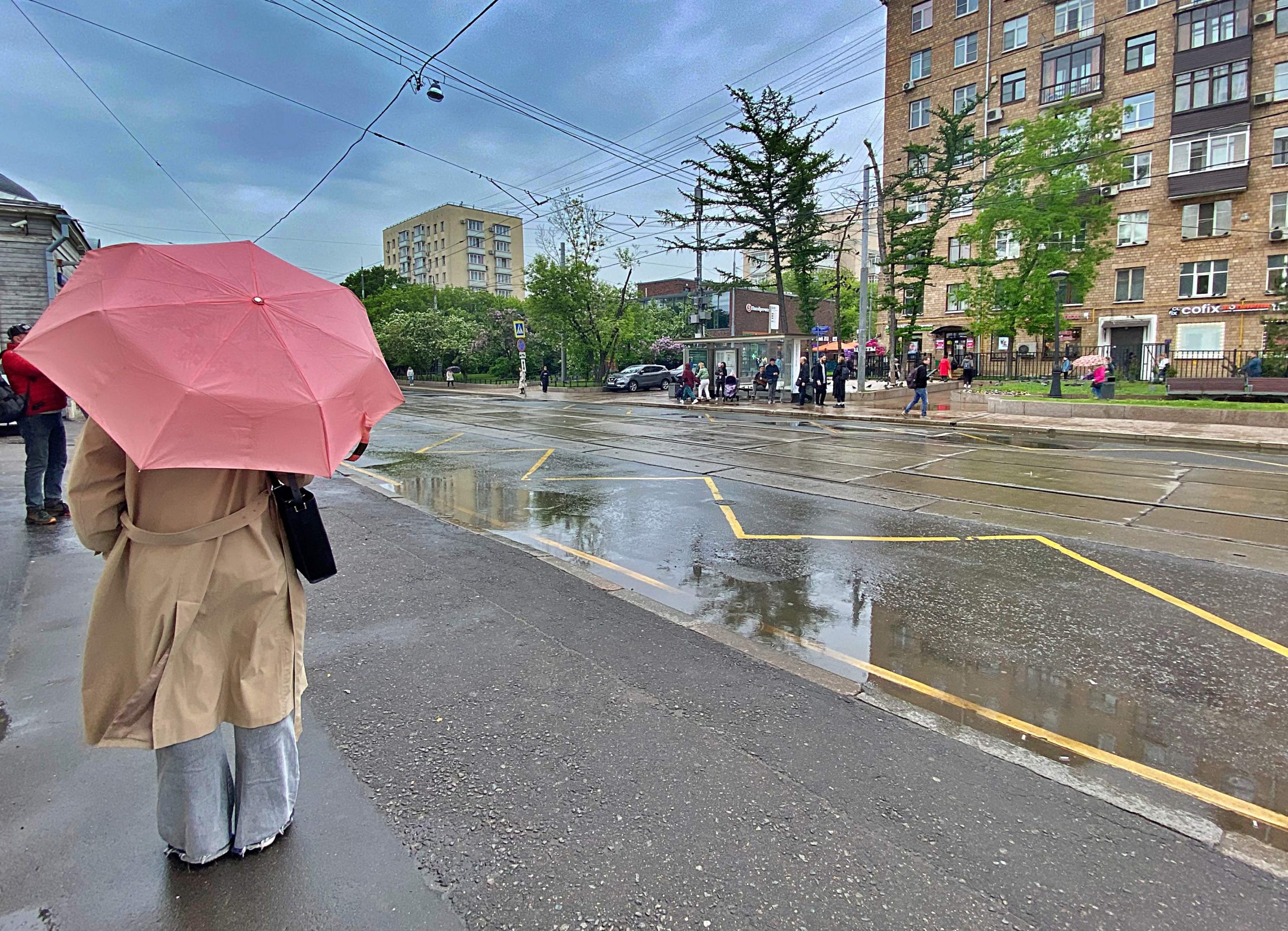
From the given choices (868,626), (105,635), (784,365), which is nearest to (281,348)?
(105,635)

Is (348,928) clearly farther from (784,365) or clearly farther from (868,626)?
(784,365)

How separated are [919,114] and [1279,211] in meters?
20.0

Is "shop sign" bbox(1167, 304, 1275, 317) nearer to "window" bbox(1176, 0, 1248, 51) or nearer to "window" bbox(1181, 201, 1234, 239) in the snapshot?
"window" bbox(1181, 201, 1234, 239)

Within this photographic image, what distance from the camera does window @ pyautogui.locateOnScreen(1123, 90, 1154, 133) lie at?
37125 millimetres

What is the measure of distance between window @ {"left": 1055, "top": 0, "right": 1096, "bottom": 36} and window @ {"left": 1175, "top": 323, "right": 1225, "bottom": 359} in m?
17.1

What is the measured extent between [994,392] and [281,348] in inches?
1142

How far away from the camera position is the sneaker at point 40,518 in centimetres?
694

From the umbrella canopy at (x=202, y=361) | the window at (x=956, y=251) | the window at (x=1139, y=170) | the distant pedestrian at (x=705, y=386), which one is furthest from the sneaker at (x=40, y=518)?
the window at (x=956, y=251)

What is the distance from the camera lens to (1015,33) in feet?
135

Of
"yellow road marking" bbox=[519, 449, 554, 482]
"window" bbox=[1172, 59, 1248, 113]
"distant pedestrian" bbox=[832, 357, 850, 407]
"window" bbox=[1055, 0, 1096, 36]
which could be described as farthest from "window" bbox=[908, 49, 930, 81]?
"yellow road marking" bbox=[519, 449, 554, 482]

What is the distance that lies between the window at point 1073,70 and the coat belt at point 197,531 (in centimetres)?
4687

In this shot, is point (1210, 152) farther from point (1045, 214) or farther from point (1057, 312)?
point (1057, 312)

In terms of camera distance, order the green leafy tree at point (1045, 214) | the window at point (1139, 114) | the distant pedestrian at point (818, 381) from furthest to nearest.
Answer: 1. the window at point (1139, 114)
2. the distant pedestrian at point (818, 381)
3. the green leafy tree at point (1045, 214)

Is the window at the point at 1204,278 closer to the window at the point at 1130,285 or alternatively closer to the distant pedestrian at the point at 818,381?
the window at the point at 1130,285
